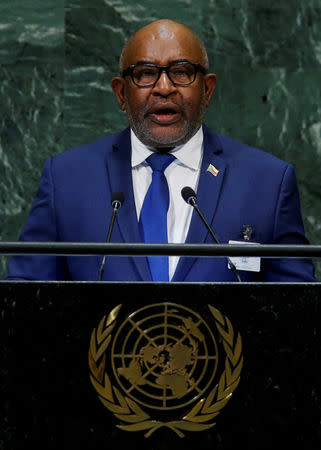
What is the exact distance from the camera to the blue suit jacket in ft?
8.55

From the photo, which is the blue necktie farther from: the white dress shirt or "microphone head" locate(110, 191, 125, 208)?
"microphone head" locate(110, 191, 125, 208)

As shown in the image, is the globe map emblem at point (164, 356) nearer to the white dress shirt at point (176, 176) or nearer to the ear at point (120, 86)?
the white dress shirt at point (176, 176)

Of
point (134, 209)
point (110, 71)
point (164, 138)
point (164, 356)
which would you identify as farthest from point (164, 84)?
point (110, 71)

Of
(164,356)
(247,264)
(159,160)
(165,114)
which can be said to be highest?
(165,114)

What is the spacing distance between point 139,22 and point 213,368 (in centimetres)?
261

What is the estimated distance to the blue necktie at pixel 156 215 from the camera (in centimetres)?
255

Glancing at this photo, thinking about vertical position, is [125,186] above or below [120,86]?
below

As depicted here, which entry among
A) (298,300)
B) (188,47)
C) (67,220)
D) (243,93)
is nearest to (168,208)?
(67,220)

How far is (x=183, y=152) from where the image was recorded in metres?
2.82

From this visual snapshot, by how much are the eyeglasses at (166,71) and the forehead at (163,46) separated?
0.05 feet

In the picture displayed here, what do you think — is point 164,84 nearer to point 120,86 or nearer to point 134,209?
point 120,86

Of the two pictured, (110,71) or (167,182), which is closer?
(167,182)

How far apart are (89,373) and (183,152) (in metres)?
1.12

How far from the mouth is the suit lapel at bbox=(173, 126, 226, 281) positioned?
0.54ft
